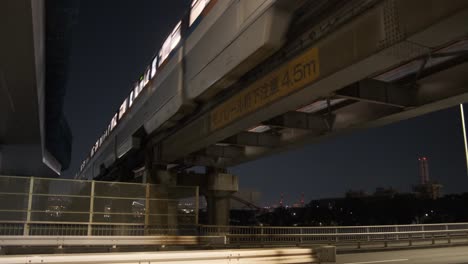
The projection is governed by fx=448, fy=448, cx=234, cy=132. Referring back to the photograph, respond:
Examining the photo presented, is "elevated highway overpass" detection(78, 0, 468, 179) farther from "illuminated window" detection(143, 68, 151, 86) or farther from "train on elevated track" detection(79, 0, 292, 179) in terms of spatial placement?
"illuminated window" detection(143, 68, 151, 86)

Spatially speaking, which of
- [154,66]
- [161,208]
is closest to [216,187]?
[154,66]

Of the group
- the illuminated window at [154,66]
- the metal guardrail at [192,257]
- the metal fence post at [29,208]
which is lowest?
the metal guardrail at [192,257]

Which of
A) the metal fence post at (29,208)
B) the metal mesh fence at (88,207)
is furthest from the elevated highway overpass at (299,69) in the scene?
the metal fence post at (29,208)

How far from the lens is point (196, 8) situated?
16.7 meters

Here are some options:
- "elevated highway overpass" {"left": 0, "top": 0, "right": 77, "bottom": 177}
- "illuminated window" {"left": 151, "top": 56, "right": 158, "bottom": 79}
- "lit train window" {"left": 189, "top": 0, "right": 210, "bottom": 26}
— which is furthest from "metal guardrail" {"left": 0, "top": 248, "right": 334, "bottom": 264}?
"illuminated window" {"left": 151, "top": 56, "right": 158, "bottom": 79}

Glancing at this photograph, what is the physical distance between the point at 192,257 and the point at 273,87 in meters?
5.80

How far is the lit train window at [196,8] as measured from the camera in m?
15.8

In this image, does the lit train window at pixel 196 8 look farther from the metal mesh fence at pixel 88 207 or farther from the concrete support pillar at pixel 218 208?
the concrete support pillar at pixel 218 208

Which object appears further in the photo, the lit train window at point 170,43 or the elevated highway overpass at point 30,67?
the lit train window at point 170,43

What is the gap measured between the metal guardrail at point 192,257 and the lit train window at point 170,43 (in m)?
11.7

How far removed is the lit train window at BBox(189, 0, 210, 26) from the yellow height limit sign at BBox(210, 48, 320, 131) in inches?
135

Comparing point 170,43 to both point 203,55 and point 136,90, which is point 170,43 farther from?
point 136,90

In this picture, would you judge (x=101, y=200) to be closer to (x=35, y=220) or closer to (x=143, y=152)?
(x=35, y=220)

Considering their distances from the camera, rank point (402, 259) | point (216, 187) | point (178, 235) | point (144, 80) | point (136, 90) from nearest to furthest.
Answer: point (402, 259) < point (178, 235) < point (144, 80) < point (136, 90) < point (216, 187)
